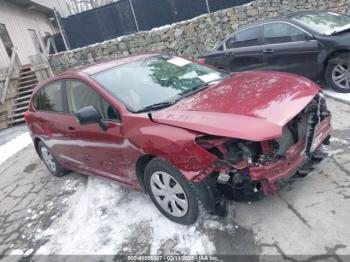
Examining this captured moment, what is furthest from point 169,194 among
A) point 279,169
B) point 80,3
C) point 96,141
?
point 80,3

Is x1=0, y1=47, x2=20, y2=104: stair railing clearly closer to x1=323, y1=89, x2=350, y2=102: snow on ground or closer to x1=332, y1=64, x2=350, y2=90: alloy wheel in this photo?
x1=323, y1=89, x2=350, y2=102: snow on ground

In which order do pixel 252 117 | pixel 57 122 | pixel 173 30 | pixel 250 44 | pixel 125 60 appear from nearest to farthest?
pixel 252 117 < pixel 125 60 < pixel 57 122 < pixel 250 44 < pixel 173 30

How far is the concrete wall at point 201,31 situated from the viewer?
13.3 metres

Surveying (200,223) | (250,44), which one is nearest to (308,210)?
(200,223)

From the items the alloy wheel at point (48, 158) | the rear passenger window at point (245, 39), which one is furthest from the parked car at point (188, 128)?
the rear passenger window at point (245, 39)

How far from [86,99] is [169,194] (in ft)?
5.38

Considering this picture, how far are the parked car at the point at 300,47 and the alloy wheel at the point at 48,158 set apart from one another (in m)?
2.97

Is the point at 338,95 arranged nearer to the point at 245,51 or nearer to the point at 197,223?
the point at 245,51

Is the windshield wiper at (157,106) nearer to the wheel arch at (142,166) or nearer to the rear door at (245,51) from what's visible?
the wheel arch at (142,166)

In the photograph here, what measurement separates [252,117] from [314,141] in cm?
88

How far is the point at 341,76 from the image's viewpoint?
22.1 ft

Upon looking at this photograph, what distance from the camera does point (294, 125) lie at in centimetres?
366

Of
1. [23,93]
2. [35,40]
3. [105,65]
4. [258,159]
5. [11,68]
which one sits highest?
[35,40]

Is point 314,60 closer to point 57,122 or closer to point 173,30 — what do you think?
point 57,122
